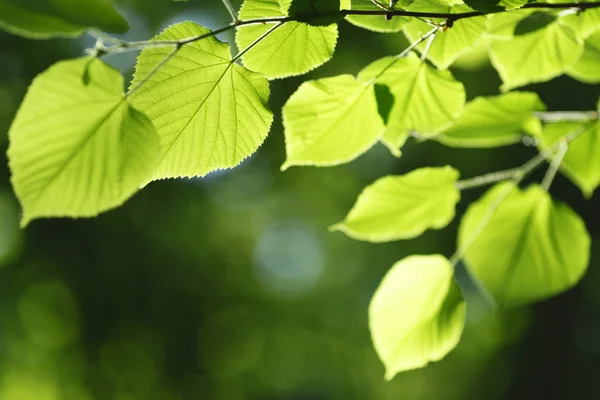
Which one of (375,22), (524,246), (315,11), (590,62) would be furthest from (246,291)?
(315,11)

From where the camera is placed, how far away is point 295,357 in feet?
22.8

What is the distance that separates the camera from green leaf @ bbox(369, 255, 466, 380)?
2.06 ft

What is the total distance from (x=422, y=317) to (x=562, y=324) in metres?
7.86

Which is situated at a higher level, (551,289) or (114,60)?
(551,289)

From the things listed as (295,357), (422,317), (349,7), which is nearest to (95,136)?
(349,7)

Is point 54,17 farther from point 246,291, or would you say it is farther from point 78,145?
point 246,291

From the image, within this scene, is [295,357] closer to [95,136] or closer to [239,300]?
[239,300]

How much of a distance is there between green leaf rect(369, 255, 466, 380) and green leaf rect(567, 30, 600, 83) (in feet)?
0.89

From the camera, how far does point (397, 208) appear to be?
26.0 inches

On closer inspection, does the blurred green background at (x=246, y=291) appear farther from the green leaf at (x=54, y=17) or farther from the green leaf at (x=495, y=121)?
the green leaf at (x=54, y=17)

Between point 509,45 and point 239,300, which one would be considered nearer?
point 509,45

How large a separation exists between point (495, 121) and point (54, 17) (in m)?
0.55

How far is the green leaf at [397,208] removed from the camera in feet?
2.11

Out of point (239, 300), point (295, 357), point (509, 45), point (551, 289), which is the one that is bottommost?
point (295, 357)
